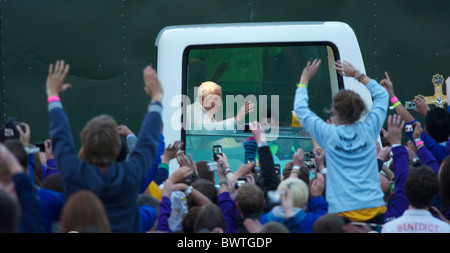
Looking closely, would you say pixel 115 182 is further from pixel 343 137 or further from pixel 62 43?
pixel 62 43

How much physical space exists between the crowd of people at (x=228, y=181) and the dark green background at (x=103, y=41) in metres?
0.68

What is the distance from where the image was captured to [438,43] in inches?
207

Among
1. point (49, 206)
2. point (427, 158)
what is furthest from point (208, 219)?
point (427, 158)

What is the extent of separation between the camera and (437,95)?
5.18 meters

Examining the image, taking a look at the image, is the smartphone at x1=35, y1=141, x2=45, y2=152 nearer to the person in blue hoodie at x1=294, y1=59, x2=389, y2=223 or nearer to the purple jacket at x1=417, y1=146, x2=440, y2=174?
the person in blue hoodie at x1=294, y1=59, x2=389, y2=223

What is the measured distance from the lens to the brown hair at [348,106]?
3617 mm

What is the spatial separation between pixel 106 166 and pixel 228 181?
3.89 ft

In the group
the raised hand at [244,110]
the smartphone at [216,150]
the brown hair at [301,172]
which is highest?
the raised hand at [244,110]

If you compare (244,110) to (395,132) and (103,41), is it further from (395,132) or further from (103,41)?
(103,41)

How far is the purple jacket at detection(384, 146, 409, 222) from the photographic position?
3.76 m

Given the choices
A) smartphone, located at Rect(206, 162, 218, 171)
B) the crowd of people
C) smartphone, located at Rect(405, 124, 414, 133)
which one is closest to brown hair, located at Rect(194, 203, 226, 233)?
the crowd of people

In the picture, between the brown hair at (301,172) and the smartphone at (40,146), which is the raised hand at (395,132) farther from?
the smartphone at (40,146)

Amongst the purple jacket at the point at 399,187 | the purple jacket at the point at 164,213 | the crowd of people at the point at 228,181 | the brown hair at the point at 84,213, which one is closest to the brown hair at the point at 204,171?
the crowd of people at the point at 228,181

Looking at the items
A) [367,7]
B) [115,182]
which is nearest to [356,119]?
[115,182]
